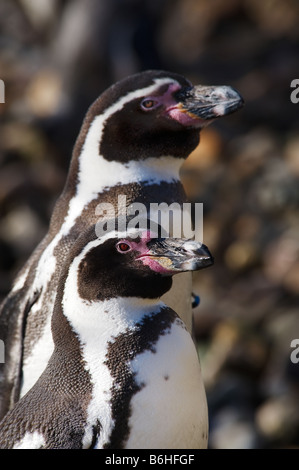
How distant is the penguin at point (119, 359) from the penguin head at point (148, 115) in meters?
0.69

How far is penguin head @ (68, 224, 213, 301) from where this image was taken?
246 cm

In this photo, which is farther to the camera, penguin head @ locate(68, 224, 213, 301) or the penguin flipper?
the penguin flipper

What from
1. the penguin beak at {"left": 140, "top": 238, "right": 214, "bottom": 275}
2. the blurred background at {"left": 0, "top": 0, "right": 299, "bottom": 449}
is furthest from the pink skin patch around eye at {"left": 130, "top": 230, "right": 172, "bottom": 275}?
the blurred background at {"left": 0, "top": 0, "right": 299, "bottom": 449}

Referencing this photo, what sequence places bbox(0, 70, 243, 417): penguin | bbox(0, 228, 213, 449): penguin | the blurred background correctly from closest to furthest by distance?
1. bbox(0, 228, 213, 449): penguin
2. bbox(0, 70, 243, 417): penguin
3. the blurred background

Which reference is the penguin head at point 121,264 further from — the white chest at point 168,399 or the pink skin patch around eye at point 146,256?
the white chest at point 168,399

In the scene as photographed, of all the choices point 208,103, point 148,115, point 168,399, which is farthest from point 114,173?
point 168,399

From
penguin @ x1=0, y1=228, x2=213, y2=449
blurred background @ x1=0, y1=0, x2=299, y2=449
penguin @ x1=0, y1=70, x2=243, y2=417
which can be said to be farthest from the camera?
blurred background @ x1=0, y1=0, x2=299, y2=449

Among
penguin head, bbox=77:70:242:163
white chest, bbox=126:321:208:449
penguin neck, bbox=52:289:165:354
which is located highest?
penguin head, bbox=77:70:242:163

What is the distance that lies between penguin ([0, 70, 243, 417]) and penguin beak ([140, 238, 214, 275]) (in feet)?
1.86

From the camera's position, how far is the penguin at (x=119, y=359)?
237cm

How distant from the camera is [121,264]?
2.47 m

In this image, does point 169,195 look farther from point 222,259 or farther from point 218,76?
point 218,76

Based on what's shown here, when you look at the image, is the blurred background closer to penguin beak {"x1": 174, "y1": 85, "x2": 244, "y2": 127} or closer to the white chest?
penguin beak {"x1": 174, "y1": 85, "x2": 244, "y2": 127}

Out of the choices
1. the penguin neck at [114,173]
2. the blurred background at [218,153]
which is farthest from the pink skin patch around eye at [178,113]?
the blurred background at [218,153]
